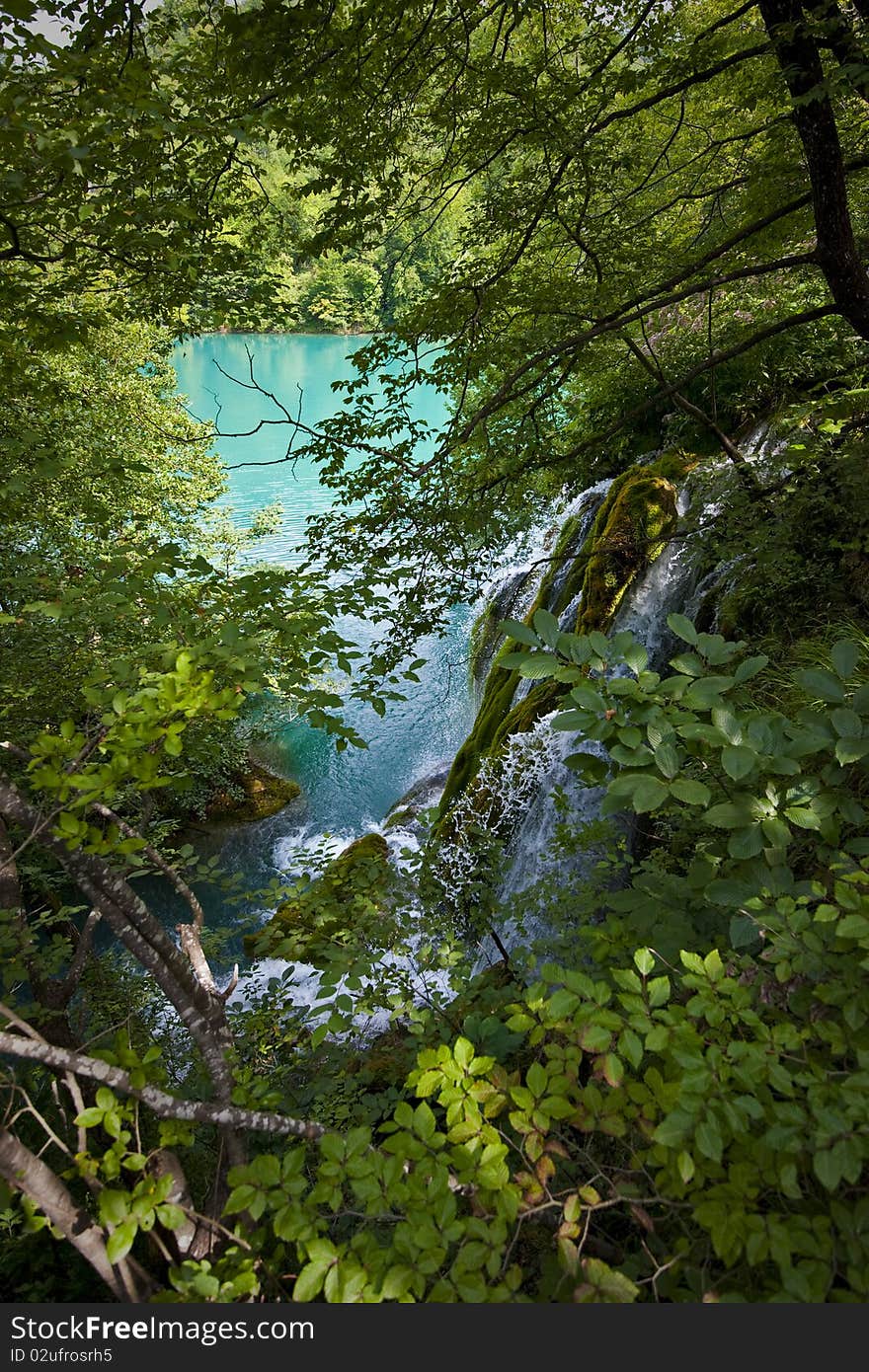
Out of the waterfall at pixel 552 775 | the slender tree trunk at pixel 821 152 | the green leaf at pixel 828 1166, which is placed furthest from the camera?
the waterfall at pixel 552 775

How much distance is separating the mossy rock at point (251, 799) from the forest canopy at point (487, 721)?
4928mm

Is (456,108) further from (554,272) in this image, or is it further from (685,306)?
(685,306)

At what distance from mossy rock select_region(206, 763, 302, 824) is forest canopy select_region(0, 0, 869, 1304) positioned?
16.2ft

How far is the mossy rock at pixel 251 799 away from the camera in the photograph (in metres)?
10.9

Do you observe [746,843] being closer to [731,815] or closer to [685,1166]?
[731,815]

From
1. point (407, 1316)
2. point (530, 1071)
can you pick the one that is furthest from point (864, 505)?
point (407, 1316)

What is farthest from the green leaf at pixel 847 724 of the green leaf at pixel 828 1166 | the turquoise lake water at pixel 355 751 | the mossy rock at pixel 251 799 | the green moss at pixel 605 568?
the mossy rock at pixel 251 799

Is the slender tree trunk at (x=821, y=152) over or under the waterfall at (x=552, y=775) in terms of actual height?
over

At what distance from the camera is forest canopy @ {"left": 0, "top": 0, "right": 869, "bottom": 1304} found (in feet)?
3.88

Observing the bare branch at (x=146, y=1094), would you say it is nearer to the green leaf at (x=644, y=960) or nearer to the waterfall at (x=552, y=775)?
the green leaf at (x=644, y=960)

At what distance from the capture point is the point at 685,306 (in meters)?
7.81

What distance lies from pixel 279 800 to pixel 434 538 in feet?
28.6

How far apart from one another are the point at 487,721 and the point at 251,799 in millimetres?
5769

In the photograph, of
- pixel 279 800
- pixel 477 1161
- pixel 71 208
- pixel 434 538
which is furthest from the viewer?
pixel 279 800
